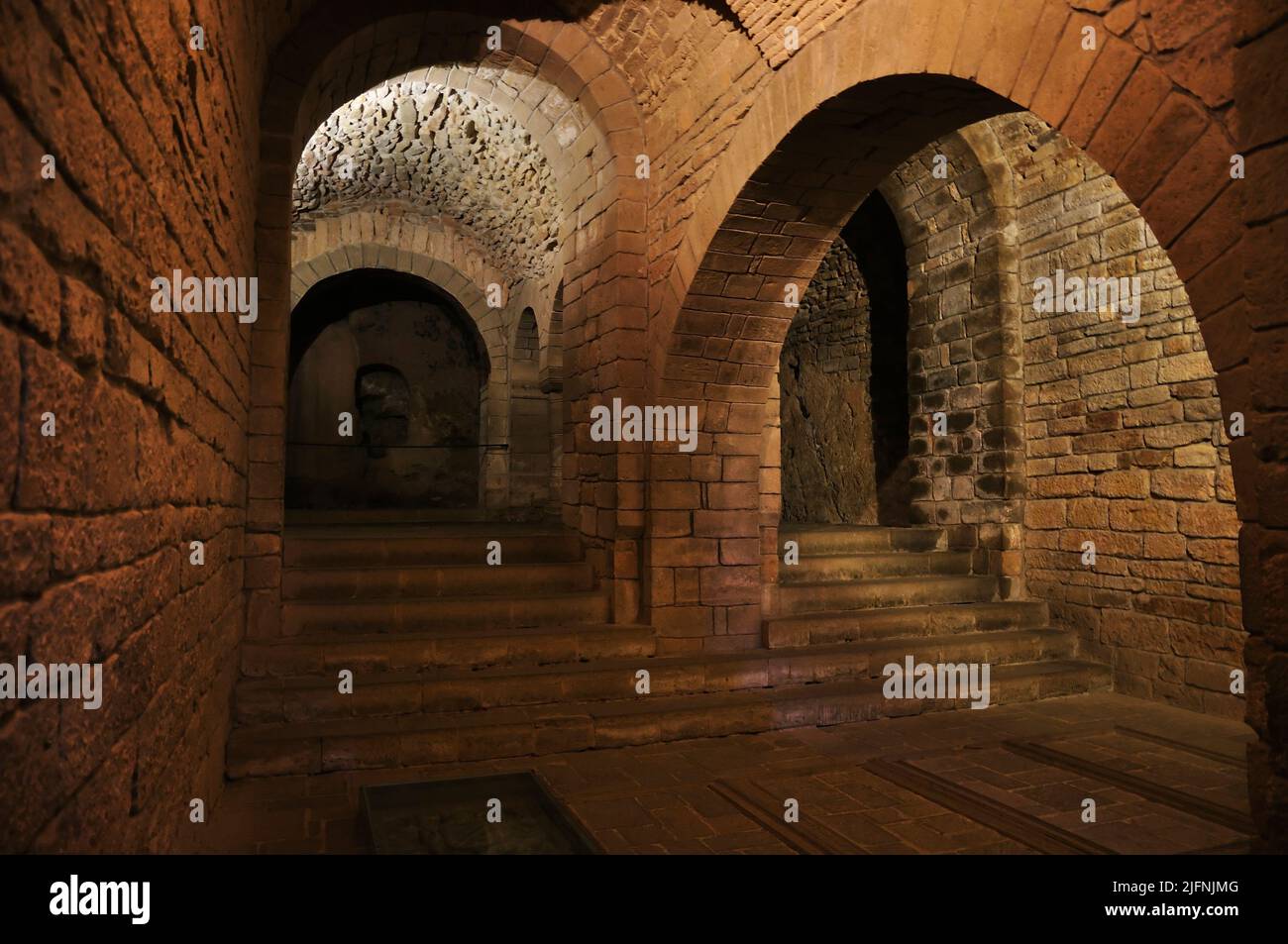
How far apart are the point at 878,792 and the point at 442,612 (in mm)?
2824

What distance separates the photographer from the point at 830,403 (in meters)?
9.65

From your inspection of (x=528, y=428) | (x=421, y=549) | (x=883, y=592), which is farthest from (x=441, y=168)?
(x=883, y=592)

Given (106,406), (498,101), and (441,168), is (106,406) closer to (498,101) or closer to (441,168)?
(498,101)

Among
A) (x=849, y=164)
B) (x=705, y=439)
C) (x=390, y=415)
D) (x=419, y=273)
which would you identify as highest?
(x=419, y=273)

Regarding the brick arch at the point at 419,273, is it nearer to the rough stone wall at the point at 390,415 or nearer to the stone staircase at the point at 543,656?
the rough stone wall at the point at 390,415

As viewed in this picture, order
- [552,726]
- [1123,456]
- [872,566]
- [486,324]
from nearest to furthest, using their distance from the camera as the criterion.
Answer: [552,726] < [1123,456] < [872,566] < [486,324]

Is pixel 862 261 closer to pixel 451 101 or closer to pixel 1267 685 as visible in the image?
pixel 451 101

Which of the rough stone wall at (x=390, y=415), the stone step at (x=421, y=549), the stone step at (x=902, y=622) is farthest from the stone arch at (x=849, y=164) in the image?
the rough stone wall at (x=390, y=415)

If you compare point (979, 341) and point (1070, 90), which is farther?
point (979, 341)

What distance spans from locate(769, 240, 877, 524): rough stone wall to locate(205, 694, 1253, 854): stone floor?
4275mm

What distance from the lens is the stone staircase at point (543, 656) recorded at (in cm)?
454

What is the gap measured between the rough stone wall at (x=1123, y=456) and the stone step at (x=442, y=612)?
3.59 metres

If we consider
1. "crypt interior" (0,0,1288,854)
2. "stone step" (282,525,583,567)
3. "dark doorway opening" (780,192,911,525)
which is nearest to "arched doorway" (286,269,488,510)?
"crypt interior" (0,0,1288,854)

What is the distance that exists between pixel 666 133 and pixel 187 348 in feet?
13.9
